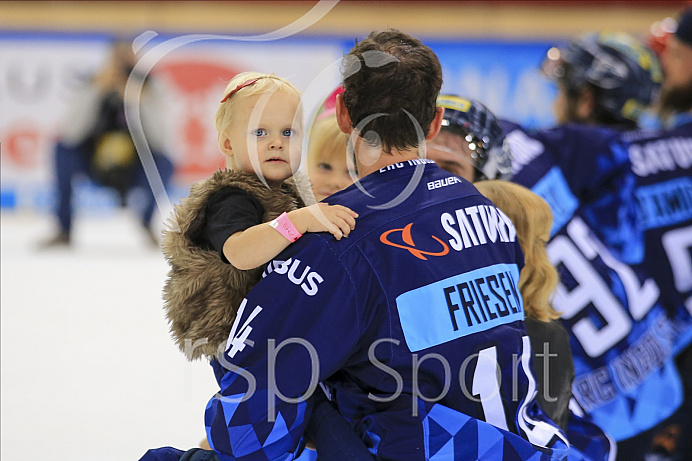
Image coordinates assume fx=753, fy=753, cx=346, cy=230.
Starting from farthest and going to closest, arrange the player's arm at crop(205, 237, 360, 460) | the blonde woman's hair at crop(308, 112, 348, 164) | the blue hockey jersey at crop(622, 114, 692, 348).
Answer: the blue hockey jersey at crop(622, 114, 692, 348)
the blonde woman's hair at crop(308, 112, 348, 164)
the player's arm at crop(205, 237, 360, 460)

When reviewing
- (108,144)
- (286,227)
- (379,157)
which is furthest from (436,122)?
(108,144)

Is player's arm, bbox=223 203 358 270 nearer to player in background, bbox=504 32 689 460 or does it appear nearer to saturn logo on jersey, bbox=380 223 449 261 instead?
saturn logo on jersey, bbox=380 223 449 261

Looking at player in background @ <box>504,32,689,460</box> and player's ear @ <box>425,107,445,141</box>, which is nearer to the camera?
player's ear @ <box>425,107,445,141</box>

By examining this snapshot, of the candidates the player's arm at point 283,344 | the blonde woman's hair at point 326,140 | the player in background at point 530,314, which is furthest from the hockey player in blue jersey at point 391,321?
the blonde woman's hair at point 326,140

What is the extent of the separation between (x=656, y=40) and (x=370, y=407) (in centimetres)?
415

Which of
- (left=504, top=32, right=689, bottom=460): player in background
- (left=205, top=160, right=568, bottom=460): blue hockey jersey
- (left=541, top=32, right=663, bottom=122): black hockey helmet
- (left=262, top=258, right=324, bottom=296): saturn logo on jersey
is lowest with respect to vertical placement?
(left=504, top=32, right=689, bottom=460): player in background

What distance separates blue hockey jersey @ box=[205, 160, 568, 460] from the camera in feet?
4.60

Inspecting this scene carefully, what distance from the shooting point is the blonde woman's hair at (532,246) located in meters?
1.93

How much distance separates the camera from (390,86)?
147 centimetres

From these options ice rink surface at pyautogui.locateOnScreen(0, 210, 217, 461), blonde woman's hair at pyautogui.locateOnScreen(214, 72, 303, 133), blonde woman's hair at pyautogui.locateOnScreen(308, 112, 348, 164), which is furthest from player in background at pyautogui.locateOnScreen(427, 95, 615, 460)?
ice rink surface at pyautogui.locateOnScreen(0, 210, 217, 461)

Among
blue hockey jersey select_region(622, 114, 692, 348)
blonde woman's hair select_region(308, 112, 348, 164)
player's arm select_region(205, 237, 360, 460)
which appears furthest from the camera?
blue hockey jersey select_region(622, 114, 692, 348)

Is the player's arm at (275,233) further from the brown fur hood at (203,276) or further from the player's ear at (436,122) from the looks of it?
the player's ear at (436,122)

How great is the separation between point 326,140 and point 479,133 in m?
0.44

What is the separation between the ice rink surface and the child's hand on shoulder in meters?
1.49
